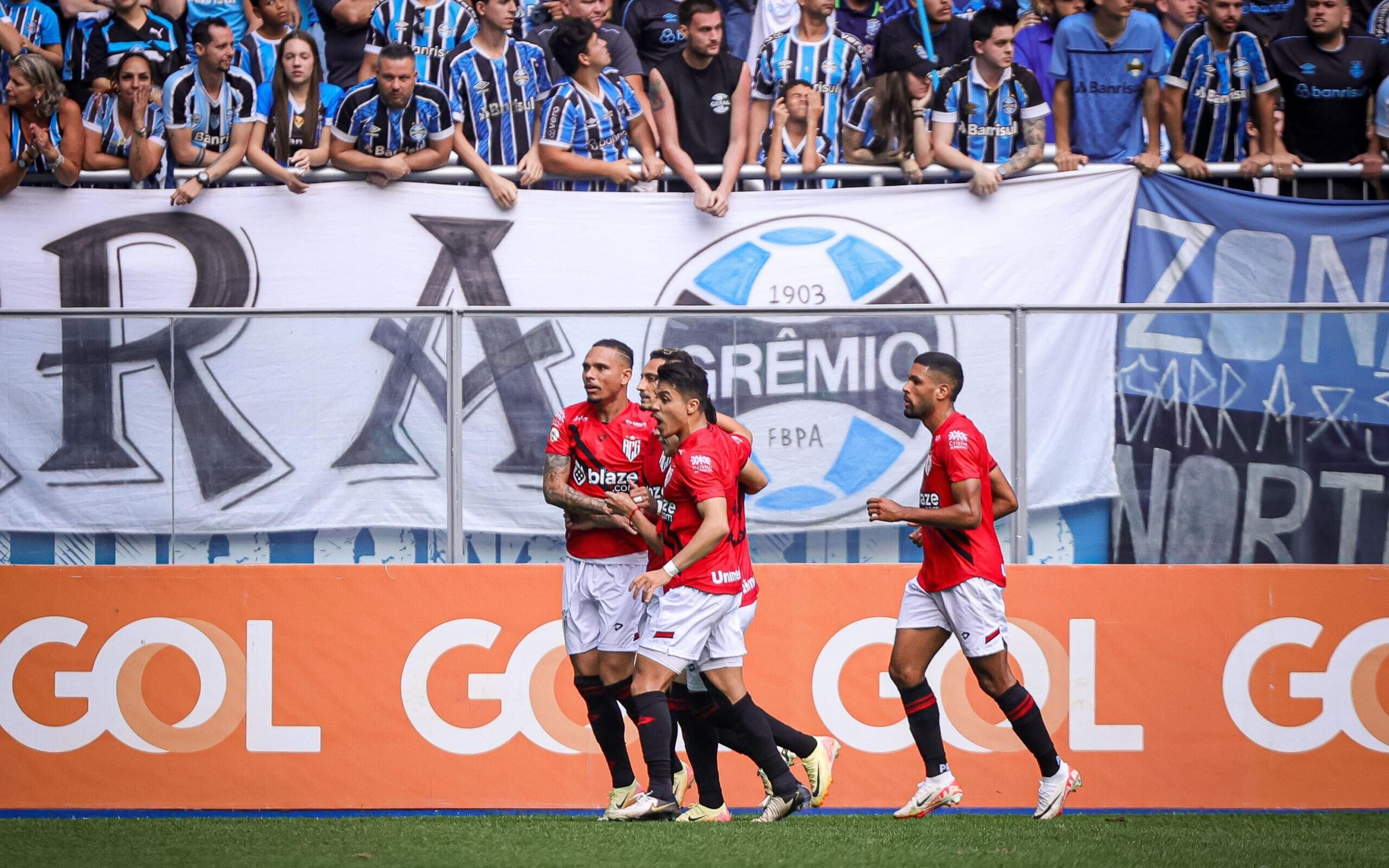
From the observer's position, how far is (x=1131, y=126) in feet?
31.8

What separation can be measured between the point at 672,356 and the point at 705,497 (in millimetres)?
756

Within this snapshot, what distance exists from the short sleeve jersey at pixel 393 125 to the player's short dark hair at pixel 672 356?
3222mm

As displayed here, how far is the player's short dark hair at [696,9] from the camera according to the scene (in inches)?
384

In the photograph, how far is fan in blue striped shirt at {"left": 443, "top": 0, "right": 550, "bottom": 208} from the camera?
376 inches

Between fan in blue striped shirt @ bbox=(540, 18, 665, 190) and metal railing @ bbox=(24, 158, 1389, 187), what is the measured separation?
141 mm

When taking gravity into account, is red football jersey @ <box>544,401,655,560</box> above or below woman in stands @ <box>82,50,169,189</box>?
below

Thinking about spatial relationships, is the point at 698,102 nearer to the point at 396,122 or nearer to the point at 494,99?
the point at 494,99

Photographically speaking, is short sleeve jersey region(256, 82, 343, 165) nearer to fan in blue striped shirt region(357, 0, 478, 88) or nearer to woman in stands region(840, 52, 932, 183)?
fan in blue striped shirt region(357, 0, 478, 88)

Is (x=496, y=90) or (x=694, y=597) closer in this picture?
(x=694, y=597)

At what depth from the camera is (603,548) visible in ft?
22.4

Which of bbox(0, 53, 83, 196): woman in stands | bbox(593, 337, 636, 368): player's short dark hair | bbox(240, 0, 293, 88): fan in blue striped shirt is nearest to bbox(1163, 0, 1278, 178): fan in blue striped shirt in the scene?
bbox(593, 337, 636, 368): player's short dark hair

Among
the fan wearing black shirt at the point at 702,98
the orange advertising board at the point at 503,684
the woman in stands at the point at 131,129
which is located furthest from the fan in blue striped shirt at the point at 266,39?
the orange advertising board at the point at 503,684

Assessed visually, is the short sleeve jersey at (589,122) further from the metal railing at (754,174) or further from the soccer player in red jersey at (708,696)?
the soccer player in red jersey at (708,696)

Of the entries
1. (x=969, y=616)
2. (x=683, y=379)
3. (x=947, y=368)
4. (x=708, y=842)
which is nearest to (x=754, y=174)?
(x=947, y=368)
